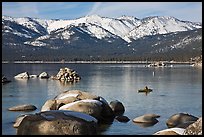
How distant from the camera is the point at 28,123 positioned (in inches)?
599

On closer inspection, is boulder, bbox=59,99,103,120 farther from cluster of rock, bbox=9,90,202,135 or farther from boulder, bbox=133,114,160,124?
boulder, bbox=133,114,160,124

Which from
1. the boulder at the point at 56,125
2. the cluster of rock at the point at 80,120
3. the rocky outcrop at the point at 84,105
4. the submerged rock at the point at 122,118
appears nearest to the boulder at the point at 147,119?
the cluster of rock at the point at 80,120

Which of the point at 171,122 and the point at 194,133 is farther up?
the point at 194,133

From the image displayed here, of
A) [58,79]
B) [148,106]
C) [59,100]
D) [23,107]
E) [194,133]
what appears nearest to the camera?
[194,133]

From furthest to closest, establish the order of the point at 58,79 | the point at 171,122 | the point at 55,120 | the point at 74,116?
the point at 58,79
the point at 171,122
the point at 74,116
the point at 55,120

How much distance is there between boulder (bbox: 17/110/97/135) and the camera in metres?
14.6

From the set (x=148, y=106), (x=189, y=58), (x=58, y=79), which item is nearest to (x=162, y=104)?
(x=148, y=106)

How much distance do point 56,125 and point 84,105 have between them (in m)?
7.08

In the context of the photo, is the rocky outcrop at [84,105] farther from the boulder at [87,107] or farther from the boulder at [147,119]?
the boulder at [147,119]

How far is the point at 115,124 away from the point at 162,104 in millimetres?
9877

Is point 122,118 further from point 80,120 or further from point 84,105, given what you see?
point 80,120

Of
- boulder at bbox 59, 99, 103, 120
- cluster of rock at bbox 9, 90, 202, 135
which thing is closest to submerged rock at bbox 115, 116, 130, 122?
cluster of rock at bbox 9, 90, 202, 135

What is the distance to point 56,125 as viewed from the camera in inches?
578

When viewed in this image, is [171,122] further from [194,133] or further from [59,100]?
[194,133]
